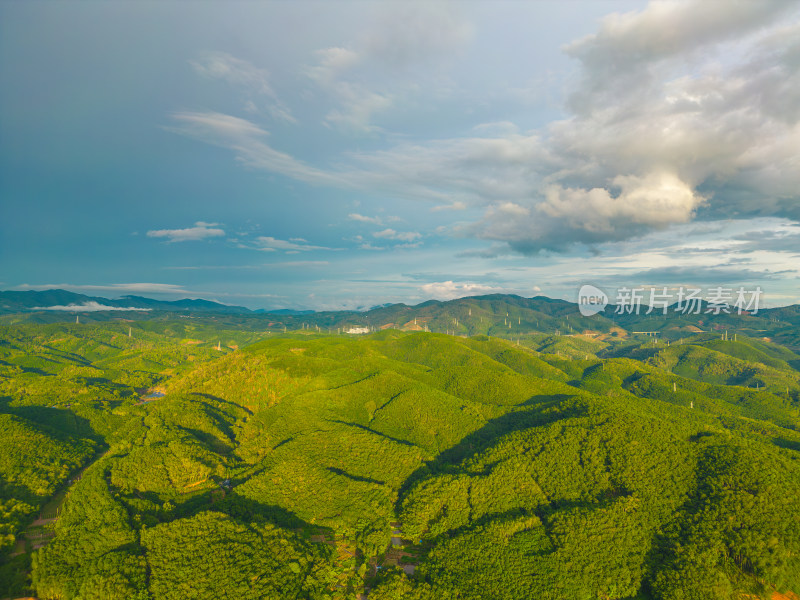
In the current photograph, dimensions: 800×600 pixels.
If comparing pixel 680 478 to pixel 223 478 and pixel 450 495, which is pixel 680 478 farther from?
pixel 223 478

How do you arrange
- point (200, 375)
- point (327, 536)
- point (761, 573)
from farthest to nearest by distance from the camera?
point (200, 375), point (327, 536), point (761, 573)

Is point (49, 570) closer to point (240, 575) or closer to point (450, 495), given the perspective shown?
point (240, 575)

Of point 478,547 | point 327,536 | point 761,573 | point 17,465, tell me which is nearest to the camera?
point 761,573

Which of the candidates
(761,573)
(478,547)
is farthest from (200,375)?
(761,573)

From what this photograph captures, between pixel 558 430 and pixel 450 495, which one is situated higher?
pixel 558 430

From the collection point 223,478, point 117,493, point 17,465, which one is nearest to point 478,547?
point 223,478

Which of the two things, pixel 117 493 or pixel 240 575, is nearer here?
pixel 240 575

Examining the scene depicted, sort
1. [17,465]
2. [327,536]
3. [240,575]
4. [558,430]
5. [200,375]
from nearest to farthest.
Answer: [240,575]
[327,536]
[17,465]
[558,430]
[200,375]

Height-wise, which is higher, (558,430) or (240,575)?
(558,430)

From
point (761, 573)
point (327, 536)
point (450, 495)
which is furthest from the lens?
point (450, 495)
